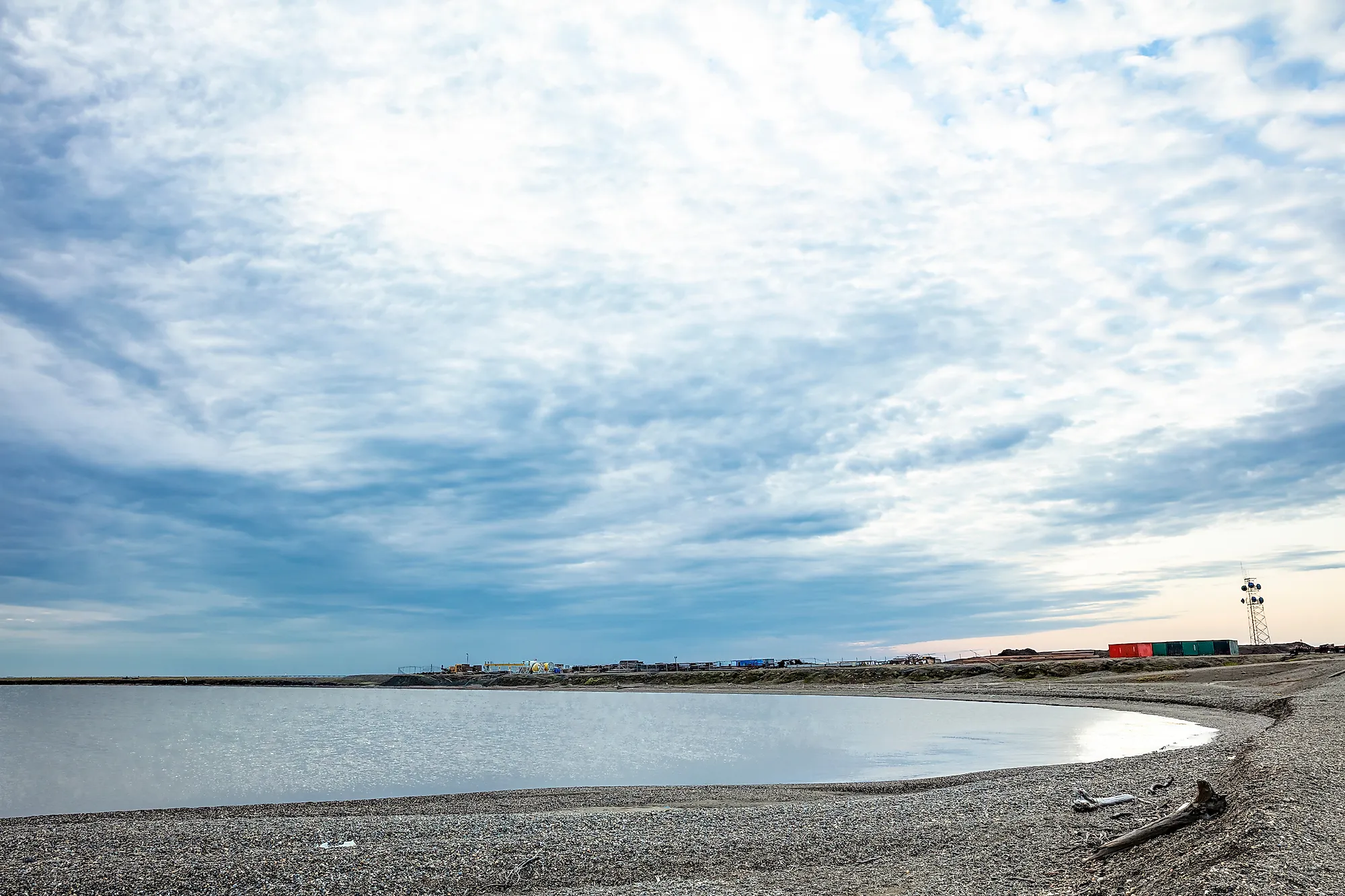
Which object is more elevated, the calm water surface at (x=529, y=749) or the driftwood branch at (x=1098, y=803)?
the driftwood branch at (x=1098, y=803)

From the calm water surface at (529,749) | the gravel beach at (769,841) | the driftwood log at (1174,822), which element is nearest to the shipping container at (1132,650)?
the calm water surface at (529,749)

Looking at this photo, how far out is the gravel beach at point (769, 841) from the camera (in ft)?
41.2

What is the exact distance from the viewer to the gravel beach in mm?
12562

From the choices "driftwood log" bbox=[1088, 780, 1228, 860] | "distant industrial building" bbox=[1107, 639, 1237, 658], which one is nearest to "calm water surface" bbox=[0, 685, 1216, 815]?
"driftwood log" bbox=[1088, 780, 1228, 860]

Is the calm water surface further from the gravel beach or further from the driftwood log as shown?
the driftwood log

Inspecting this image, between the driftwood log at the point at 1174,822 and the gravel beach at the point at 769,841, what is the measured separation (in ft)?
1.12

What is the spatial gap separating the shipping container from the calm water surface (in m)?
57.9

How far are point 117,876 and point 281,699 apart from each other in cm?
15056

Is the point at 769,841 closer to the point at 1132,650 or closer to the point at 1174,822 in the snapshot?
the point at 1174,822

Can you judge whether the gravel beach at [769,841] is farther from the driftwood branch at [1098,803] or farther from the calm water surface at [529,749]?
the calm water surface at [529,749]

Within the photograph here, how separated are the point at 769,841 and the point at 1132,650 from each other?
12560cm

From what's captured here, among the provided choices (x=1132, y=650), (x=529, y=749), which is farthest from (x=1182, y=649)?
(x=529, y=749)

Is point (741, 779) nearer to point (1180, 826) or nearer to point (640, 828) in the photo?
point (640, 828)

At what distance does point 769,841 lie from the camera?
18.0 metres
